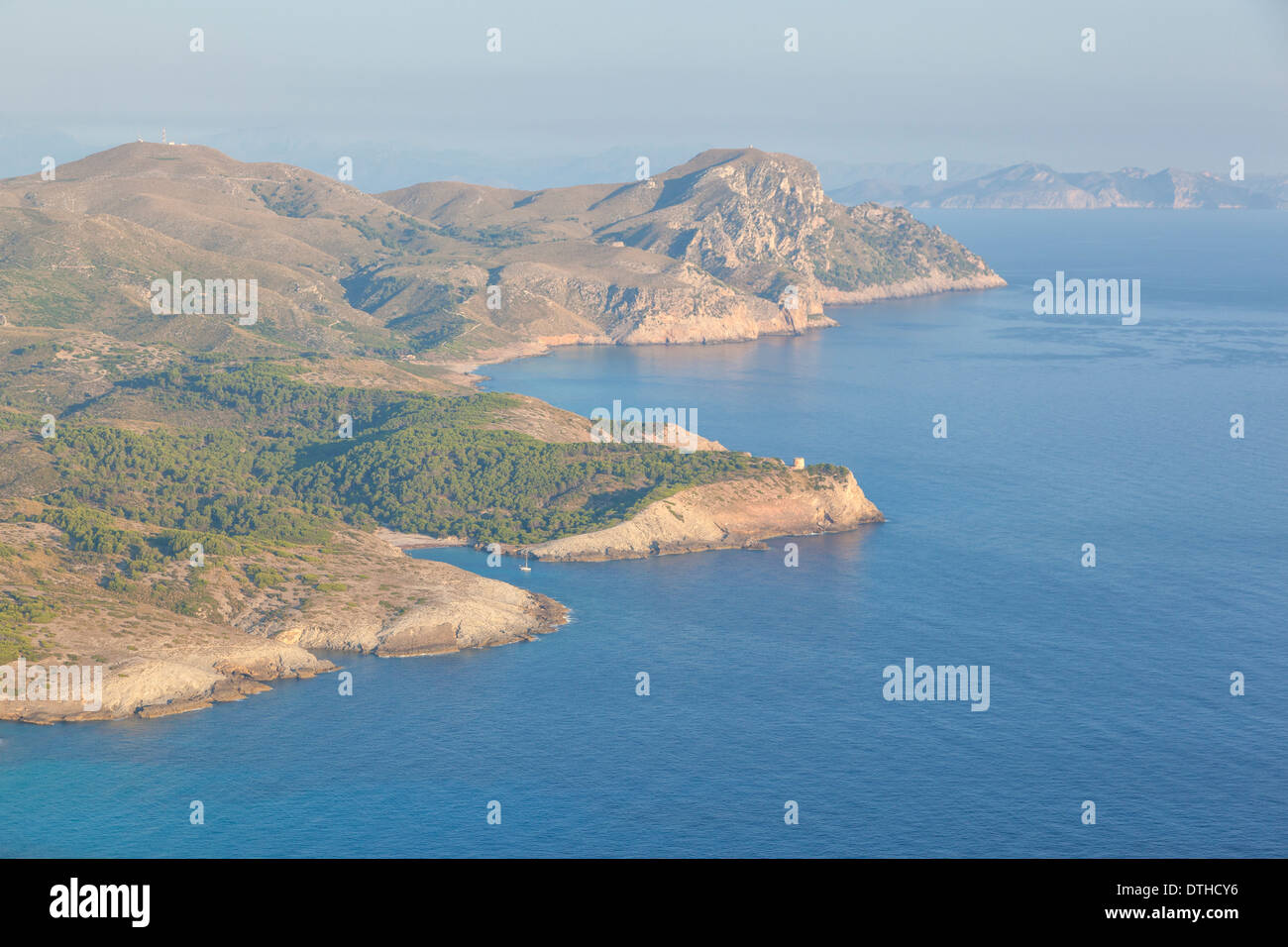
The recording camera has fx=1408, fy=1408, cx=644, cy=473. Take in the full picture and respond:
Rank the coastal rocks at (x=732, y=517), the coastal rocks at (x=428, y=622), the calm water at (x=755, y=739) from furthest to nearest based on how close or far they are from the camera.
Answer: the coastal rocks at (x=732, y=517) → the coastal rocks at (x=428, y=622) → the calm water at (x=755, y=739)

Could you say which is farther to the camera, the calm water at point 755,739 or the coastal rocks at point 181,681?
the coastal rocks at point 181,681

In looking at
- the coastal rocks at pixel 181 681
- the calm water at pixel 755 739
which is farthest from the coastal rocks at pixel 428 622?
the coastal rocks at pixel 181 681

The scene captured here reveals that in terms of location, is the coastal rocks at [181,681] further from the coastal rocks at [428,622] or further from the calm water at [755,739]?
the coastal rocks at [428,622]

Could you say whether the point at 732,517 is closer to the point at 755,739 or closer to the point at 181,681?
the point at 755,739

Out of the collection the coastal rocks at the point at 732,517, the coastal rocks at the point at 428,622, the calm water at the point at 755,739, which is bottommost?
the calm water at the point at 755,739

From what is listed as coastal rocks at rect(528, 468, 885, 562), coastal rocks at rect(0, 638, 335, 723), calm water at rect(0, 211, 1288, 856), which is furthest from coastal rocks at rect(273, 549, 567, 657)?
coastal rocks at rect(528, 468, 885, 562)

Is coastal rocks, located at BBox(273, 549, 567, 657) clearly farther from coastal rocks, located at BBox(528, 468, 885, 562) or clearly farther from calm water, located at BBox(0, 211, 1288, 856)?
coastal rocks, located at BBox(528, 468, 885, 562)

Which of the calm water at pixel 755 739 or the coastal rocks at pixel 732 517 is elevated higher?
the coastal rocks at pixel 732 517

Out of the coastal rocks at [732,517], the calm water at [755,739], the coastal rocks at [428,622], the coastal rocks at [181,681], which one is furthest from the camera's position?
the coastal rocks at [732,517]

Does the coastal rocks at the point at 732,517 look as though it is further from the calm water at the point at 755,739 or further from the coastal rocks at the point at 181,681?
the coastal rocks at the point at 181,681

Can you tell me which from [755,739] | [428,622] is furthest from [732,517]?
[755,739]
